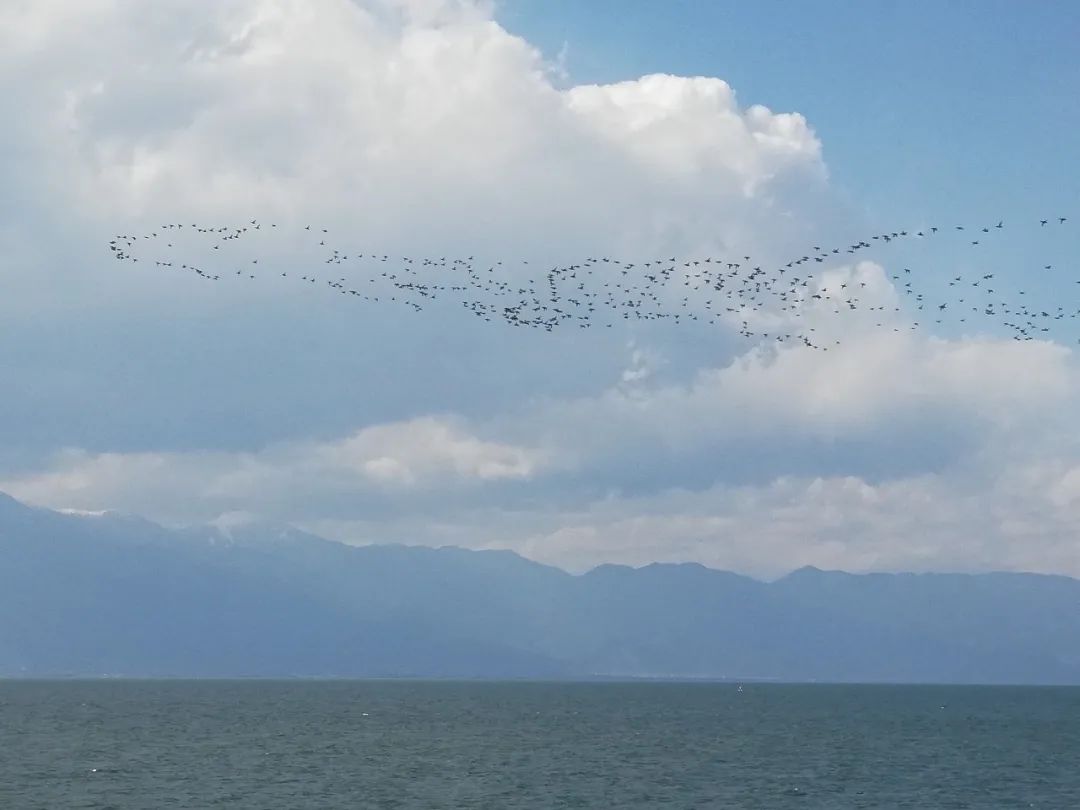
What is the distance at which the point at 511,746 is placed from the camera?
168125 millimetres

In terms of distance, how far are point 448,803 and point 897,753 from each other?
3194 inches

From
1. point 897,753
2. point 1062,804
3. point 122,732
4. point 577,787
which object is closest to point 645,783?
point 577,787

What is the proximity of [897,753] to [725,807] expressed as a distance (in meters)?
70.2

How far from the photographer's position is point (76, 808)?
332ft

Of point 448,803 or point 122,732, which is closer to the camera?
point 448,803

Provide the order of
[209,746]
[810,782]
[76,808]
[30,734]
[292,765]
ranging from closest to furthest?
1. [76,808]
2. [810,782]
3. [292,765]
4. [209,746]
5. [30,734]

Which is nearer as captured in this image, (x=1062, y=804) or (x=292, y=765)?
(x=1062, y=804)

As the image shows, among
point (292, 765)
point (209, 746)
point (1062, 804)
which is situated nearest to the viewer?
point (1062, 804)

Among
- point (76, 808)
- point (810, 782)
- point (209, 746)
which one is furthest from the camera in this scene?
point (209, 746)

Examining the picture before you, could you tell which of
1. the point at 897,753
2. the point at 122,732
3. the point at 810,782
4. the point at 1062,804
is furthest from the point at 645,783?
the point at 122,732

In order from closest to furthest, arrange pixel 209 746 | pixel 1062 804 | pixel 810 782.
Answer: pixel 1062 804, pixel 810 782, pixel 209 746

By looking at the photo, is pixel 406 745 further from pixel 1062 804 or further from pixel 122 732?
pixel 1062 804

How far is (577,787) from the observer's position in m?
119

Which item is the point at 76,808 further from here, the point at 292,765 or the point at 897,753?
the point at 897,753
